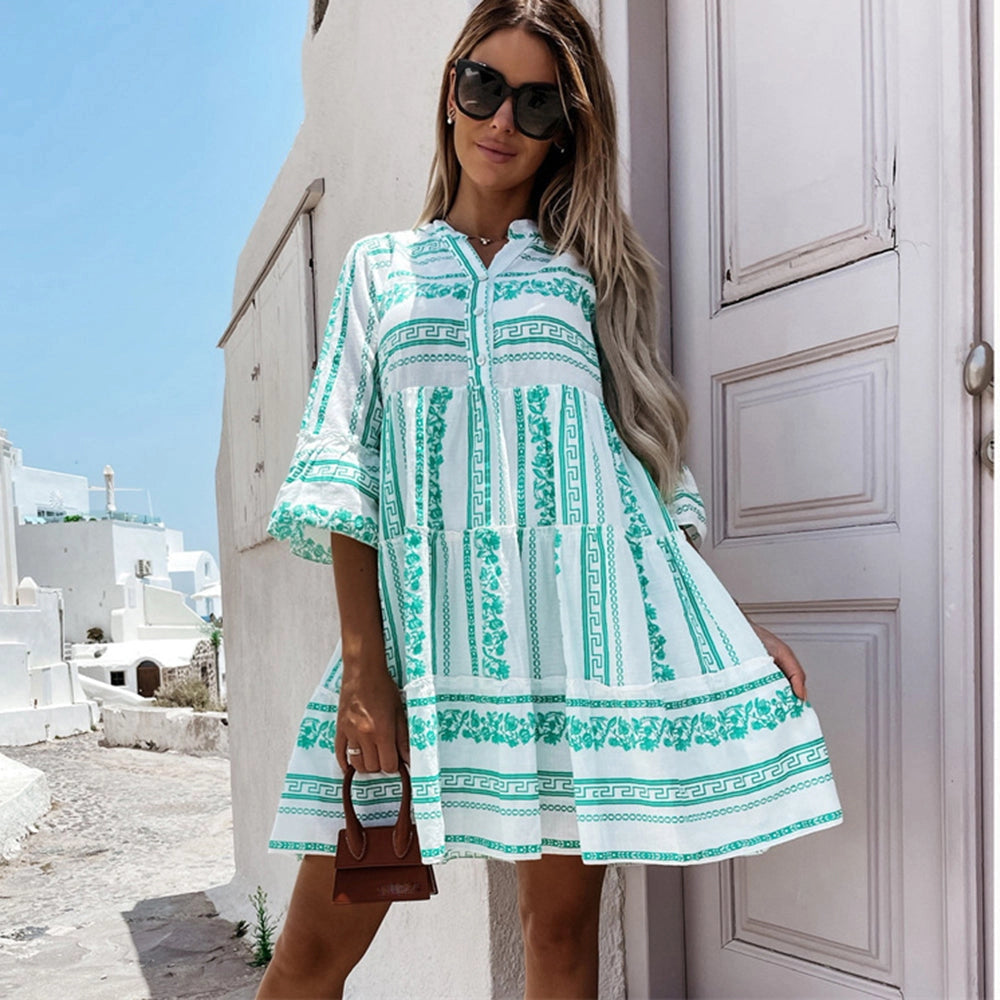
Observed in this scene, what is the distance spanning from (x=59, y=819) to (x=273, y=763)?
6.67 metres

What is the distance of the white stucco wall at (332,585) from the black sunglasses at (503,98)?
829 mm

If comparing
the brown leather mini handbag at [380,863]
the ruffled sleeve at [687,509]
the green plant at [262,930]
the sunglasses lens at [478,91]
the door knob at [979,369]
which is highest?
the sunglasses lens at [478,91]

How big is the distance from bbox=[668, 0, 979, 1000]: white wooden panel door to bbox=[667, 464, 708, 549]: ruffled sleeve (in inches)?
14.6

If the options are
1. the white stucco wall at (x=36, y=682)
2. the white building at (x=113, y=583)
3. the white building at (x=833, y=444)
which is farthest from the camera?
the white building at (x=113, y=583)

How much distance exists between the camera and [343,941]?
63.5 inches

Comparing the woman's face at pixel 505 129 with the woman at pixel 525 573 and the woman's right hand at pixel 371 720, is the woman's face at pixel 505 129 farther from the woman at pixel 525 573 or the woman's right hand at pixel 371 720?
the woman's right hand at pixel 371 720

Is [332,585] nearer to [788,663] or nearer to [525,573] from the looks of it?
[525,573]

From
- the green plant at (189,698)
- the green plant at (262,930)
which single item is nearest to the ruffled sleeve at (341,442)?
the green plant at (262,930)

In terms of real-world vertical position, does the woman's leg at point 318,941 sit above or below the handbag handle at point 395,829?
below

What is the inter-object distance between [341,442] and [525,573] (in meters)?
0.34

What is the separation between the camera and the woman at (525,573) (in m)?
1.47

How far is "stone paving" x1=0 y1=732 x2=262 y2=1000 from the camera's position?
165 inches

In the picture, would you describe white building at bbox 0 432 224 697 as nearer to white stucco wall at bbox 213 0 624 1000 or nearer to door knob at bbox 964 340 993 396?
white stucco wall at bbox 213 0 624 1000

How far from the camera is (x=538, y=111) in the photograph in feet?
5.49
